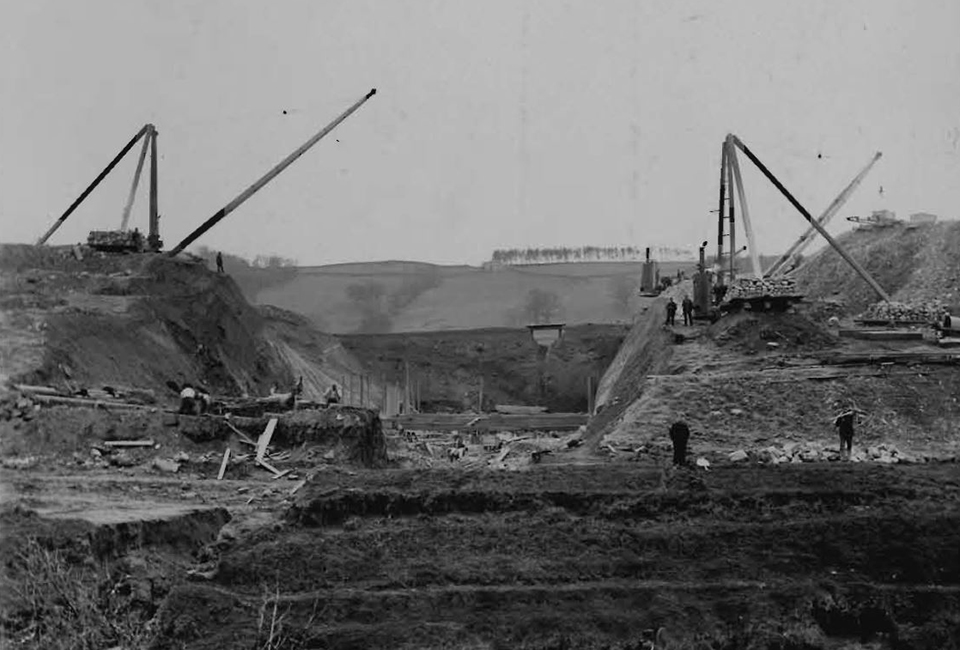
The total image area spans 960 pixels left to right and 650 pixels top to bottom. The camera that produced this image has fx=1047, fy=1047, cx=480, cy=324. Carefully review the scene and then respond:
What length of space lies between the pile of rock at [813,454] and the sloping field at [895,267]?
21556 millimetres

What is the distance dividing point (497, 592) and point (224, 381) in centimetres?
2452

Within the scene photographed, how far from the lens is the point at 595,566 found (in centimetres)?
1148

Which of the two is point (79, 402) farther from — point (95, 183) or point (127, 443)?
point (95, 183)

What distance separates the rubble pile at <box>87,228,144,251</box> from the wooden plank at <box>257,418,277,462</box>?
18213 millimetres

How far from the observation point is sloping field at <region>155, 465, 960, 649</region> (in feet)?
33.9

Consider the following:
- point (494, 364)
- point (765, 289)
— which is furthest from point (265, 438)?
point (494, 364)

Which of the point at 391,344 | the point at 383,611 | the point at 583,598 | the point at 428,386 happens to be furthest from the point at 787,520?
the point at 391,344

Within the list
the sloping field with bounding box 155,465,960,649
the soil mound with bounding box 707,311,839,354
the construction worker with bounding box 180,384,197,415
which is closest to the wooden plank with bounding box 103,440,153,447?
the construction worker with bounding box 180,384,197,415

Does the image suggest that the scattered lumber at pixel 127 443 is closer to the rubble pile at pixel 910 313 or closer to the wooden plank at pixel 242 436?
the wooden plank at pixel 242 436

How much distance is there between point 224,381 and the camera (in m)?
33.8

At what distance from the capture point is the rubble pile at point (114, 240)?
3672cm

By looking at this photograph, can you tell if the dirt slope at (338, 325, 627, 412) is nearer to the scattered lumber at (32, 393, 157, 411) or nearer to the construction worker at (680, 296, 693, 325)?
the construction worker at (680, 296, 693, 325)

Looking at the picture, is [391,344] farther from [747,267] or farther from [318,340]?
[747,267]

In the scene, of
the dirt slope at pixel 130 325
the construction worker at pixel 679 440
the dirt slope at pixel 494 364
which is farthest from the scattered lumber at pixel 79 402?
the dirt slope at pixel 494 364
